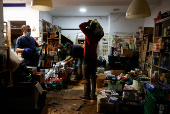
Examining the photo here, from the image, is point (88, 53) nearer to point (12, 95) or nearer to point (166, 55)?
point (12, 95)

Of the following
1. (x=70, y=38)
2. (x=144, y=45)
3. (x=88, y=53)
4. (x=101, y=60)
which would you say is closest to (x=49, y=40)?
(x=70, y=38)

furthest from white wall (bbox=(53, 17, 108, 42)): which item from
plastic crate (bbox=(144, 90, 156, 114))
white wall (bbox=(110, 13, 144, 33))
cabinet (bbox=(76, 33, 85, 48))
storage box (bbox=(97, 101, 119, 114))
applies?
plastic crate (bbox=(144, 90, 156, 114))

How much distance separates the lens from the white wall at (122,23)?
6770 millimetres

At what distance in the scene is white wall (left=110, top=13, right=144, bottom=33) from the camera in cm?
677

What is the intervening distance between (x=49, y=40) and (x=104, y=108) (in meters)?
4.96

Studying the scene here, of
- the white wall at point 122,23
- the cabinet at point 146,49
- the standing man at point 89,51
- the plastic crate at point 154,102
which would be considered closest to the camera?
the plastic crate at point 154,102

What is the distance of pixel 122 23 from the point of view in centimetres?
680

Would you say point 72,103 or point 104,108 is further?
point 72,103

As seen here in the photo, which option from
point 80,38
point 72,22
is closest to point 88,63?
point 80,38

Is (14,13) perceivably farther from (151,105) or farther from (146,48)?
(151,105)

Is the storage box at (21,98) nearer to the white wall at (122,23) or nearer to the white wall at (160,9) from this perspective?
the white wall at (160,9)

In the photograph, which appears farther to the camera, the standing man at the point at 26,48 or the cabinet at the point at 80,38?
the cabinet at the point at 80,38

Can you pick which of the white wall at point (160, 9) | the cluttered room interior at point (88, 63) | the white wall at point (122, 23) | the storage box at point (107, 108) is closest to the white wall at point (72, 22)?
the cluttered room interior at point (88, 63)

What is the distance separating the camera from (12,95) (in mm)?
1639
